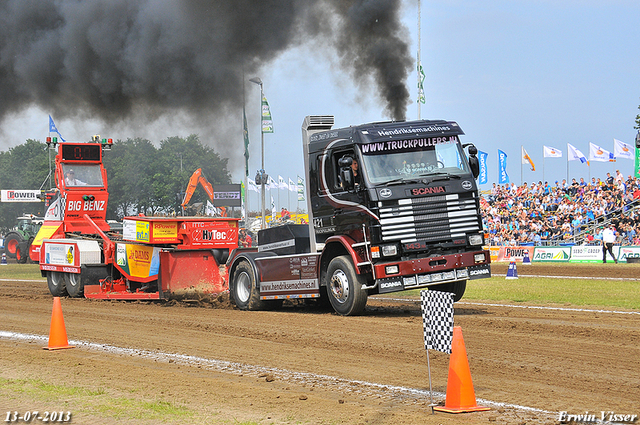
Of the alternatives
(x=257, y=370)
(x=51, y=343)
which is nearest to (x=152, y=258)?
(x=51, y=343)

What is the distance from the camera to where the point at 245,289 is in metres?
A: 14.9

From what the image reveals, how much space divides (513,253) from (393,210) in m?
23.8

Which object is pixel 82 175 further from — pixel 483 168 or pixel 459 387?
pixel 483 168

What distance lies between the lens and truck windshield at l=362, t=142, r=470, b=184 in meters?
12.1

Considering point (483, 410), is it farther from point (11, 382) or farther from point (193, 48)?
point (193, 48)

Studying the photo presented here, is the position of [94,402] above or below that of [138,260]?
below

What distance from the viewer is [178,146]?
51.3 metres

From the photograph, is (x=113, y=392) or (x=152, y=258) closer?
(x=113, y=392)

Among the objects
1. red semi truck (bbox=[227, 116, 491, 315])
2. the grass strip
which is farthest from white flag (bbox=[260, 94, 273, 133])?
the grass strip

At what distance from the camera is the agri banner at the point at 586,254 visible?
100ft

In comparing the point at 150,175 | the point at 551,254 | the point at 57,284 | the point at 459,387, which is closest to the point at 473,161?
the point at 459,387

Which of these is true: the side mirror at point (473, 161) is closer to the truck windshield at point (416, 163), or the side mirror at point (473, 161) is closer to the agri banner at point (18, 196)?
the truck windshield at point (416, 163)

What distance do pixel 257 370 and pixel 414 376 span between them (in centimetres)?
183

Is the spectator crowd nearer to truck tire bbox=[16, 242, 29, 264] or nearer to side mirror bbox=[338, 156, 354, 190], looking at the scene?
side mirror bbox=[338, 156, 354, 190]
